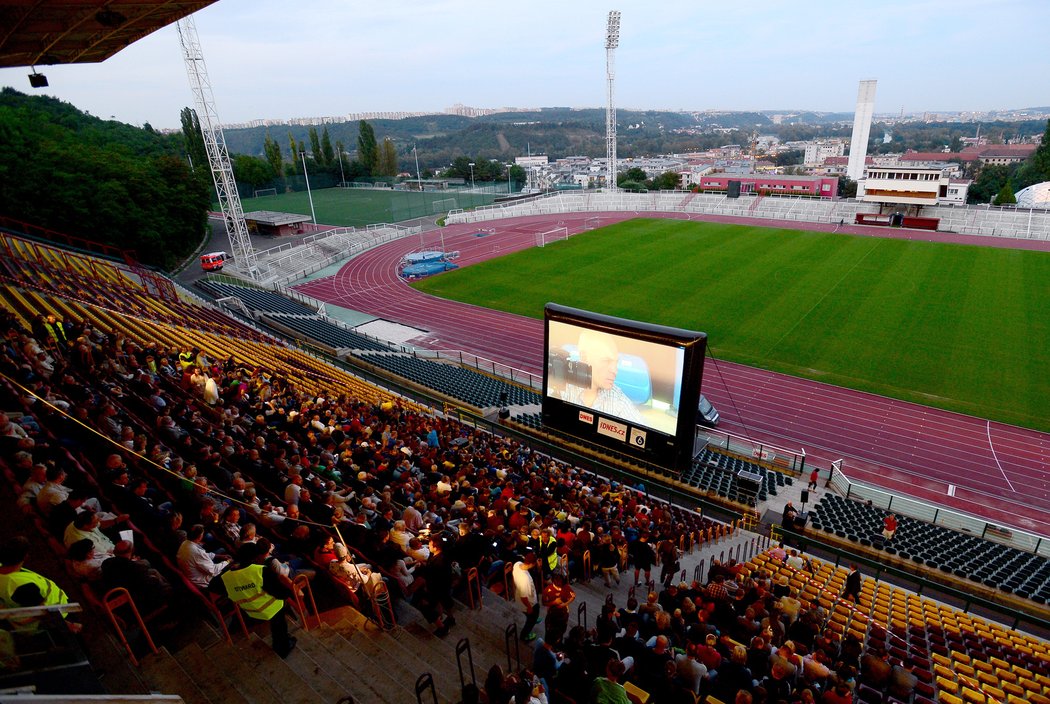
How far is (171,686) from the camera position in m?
4.42

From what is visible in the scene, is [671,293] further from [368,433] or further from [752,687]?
[752,687]

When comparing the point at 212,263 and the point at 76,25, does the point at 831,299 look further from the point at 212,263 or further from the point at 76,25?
the point at 212,263

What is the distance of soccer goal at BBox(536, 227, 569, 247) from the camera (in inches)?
1826

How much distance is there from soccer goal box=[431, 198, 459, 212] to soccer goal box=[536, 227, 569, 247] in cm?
1638

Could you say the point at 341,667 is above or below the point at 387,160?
below

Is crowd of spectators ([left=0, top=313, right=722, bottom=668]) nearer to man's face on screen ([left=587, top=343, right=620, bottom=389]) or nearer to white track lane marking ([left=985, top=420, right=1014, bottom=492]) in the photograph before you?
man's face on screen ([left=587, top=343, right=620, bottom=389])

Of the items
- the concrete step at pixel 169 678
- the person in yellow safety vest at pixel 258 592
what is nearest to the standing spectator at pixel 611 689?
the person in yellow safety vest at pixel 258 592

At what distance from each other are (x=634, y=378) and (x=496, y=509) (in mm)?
5358

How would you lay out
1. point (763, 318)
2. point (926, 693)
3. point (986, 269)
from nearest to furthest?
1. point (926, 693)
2. point (763, 318)
3. point (986, 269)

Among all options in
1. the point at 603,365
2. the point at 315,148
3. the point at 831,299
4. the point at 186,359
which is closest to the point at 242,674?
the point at 603,365

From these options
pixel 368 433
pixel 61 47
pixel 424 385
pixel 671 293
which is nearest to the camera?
pixel 368 433

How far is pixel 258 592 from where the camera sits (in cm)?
494

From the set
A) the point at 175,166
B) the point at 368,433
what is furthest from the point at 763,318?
the point at 175,166

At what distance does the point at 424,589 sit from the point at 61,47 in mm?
13630
